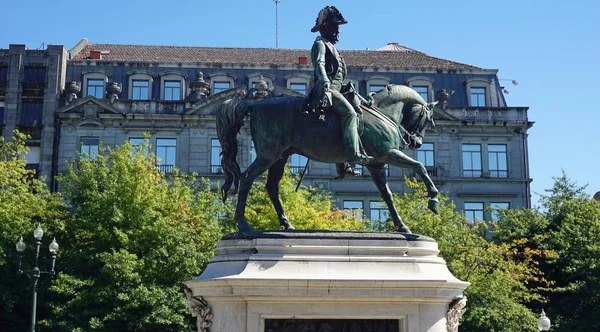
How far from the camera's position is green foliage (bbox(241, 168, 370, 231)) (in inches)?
1251

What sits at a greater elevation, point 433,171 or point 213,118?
point 213,118

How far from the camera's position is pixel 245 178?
497 inches

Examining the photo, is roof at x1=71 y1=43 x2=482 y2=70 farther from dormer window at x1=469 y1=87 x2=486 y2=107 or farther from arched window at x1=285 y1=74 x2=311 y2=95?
arched window at x1=285 y1=74 x2=311 y2=95

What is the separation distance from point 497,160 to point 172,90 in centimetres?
1810

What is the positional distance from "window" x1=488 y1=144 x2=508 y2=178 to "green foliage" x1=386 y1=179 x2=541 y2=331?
410 inches

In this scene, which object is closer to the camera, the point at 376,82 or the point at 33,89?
the point at 33,89

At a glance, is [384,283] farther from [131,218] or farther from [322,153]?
[131,218]

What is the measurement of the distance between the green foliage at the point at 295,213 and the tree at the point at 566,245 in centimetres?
768

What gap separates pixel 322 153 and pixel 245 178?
1251 mm

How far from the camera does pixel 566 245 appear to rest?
32250mm

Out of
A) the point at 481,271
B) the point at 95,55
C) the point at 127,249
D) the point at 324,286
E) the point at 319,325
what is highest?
the point at 95,55

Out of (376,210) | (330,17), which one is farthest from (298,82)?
(330,17)

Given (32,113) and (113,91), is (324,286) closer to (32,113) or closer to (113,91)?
(113,91)

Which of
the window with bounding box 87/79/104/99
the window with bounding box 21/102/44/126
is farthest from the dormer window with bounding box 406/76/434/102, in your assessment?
the window with bounding box 21/102/44/126
